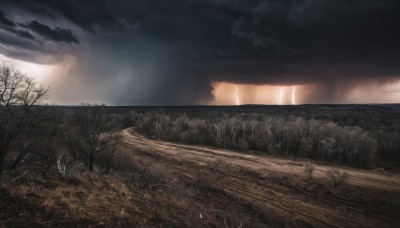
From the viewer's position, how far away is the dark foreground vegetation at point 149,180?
903 centimetres

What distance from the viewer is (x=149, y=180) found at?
18.8 meters

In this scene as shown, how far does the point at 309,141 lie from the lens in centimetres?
4544

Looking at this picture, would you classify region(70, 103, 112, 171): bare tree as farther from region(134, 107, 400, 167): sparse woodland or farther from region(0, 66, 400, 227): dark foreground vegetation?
region(134, 107, 400, 167): sparse woodland

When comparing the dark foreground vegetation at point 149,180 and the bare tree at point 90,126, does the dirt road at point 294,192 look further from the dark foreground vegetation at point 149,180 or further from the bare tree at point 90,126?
the bare tree at point 90,126

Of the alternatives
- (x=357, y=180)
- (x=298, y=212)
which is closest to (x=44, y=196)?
(x=298, y=212)

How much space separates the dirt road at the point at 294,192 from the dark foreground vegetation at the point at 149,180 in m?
0.13

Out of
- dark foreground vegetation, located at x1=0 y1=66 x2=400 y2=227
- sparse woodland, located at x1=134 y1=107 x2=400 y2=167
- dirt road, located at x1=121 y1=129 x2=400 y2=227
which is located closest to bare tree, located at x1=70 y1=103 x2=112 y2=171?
dark foreground vegetation, located at x1=0 y1=66 x2=400 y2=227

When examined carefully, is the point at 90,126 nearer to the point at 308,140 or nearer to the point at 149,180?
the point at 149,180

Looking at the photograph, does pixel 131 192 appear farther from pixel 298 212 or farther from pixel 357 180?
pixel 357 180

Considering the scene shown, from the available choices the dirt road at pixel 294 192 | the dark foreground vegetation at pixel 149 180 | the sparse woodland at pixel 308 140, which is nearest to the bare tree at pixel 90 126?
the dark foreground vegetation at pixel 149 180

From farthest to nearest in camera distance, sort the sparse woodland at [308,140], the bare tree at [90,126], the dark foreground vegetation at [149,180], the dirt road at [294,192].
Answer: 1. the sparse woodland at [308,140]
2. the bare tree at [90,126]
3. the dirt road at [294,192]
4. the dark foreground vegetation at [149,180]

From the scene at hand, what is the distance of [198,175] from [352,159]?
3061cm

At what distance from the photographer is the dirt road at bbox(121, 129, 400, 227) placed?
18.1 meters

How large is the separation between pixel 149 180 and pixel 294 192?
16.0m
